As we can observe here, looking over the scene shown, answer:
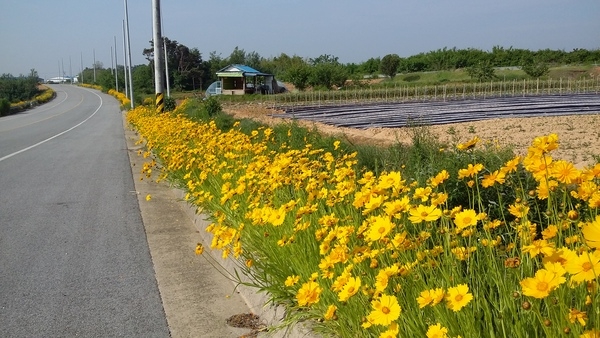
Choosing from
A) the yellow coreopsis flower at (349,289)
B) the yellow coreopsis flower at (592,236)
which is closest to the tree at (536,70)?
the yellow coreopsis flower at (349,289)

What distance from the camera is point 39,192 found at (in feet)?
33.9

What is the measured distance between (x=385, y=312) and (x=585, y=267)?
0.71 meters

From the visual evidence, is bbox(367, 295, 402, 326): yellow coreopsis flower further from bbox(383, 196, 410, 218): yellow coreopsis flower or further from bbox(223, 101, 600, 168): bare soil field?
bbox(223, 101, 600, 168): bare soil field

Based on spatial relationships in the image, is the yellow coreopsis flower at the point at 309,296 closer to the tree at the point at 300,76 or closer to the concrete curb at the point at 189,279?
the concrete curb at the point at 189,279

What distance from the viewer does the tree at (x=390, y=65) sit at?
3543 inches

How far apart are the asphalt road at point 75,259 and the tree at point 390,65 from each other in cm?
8012

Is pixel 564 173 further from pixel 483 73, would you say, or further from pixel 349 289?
pixel 483 73

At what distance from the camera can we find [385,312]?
2352mm

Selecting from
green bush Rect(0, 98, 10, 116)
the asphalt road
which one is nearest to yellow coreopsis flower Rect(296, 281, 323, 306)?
the asphalt road

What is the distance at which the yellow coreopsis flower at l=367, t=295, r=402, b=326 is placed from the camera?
230 cm

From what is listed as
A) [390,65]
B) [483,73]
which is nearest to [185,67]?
Answer: [390,65]

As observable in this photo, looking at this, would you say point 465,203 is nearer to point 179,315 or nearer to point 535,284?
point 179,315

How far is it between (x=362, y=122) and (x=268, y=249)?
30073 mm

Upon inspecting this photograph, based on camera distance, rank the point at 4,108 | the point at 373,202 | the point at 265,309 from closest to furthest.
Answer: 1. the point at 373,202
2. the point at 265,309
3. the point at 4,108
